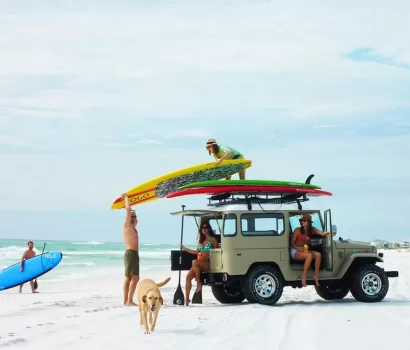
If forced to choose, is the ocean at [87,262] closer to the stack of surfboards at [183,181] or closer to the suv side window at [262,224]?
the stack of surfboards at [183,181]

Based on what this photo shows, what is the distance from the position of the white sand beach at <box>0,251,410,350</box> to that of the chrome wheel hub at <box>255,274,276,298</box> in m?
0.32

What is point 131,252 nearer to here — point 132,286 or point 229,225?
point 132,286

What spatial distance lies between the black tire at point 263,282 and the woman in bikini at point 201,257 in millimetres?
806

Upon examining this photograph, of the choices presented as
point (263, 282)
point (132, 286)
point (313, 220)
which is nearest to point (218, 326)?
point (263, 282)

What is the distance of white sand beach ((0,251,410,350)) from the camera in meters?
8.25

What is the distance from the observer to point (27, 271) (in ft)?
59.8

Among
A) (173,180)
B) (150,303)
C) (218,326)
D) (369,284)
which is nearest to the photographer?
(150,303)

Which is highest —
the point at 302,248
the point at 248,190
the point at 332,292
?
the point at 248,190

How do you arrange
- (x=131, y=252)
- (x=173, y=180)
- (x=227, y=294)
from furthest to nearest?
(x=173, y=180) < (x=227, y=294) < (x=131, y=252)

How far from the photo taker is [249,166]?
15250 mm

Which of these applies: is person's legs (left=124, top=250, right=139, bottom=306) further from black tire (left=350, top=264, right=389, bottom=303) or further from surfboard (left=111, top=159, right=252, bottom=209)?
black tire (left=350, top=264, right=389, bottom=303)

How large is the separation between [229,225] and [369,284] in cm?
279

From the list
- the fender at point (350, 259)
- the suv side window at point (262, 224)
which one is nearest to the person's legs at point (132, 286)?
the suv side window at point (262, 224)

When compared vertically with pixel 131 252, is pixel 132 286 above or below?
below
